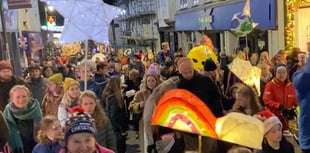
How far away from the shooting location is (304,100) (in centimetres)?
473

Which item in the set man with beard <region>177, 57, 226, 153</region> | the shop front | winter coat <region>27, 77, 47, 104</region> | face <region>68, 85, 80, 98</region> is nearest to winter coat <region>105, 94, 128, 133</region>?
face <region>68, 85, 80, 98</region>

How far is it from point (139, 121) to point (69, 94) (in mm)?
1628

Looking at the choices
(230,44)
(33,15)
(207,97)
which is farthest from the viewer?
(33,15)

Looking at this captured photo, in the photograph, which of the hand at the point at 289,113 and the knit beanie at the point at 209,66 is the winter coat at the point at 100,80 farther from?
the hand at the point at 289,113

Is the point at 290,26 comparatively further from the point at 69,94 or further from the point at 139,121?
the point at 69,94

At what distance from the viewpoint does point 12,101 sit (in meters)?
6.19

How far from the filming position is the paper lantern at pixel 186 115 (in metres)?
4.23

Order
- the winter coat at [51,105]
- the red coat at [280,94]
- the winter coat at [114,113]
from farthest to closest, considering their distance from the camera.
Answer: the winter coat at [114,113] < the red coat at [280,94] < the winter coat at [51,105]

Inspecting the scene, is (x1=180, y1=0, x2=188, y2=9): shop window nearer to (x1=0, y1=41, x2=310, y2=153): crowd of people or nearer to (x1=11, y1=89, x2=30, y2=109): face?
(x1=0, y1=41, x2=310, y2=153): crowd of people

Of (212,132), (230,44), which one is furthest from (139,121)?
(230,44)

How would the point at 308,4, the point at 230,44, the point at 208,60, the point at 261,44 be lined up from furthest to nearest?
1. the point at 230,44
2. the point at 261,44
3. the point at 308,4
4. the point at 208,60

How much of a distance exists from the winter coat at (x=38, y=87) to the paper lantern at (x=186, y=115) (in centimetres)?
442

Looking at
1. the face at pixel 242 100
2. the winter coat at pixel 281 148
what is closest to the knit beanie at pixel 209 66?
the face at pixel 242 100

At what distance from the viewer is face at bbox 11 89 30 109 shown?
19.9 ft
